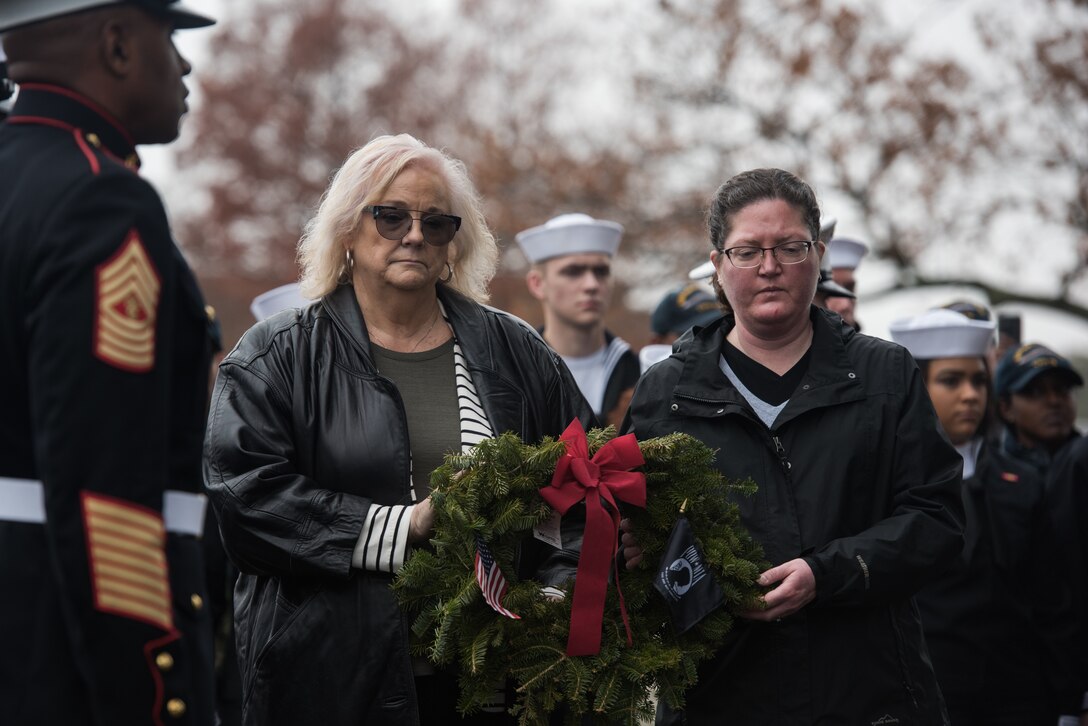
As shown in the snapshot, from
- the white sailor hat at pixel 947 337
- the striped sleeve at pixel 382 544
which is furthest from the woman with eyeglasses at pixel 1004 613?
the striped sleeve at pixel 382 544

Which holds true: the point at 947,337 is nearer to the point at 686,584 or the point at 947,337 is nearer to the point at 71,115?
the point at 686,584

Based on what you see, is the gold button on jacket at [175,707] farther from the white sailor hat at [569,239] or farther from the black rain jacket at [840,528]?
the white sailor hat at [569,239]

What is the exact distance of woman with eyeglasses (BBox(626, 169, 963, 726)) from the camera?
3.84 m

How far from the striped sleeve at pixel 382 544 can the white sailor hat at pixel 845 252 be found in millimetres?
3690

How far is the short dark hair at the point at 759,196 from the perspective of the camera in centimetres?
427

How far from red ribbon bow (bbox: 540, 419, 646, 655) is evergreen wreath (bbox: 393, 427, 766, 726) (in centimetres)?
4

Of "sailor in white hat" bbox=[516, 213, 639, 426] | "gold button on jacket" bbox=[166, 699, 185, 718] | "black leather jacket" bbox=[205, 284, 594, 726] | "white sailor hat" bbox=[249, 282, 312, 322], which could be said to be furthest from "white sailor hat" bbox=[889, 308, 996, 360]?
"gold button on jacket" bbox=[166, 699, 185, 718]

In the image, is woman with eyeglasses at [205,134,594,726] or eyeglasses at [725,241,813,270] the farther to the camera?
eyeglasses at [725,241,813,270]

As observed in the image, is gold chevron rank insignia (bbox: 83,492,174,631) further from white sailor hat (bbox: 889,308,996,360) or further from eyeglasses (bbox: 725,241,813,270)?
white sailor hat (bbox: 889,308,996,360)

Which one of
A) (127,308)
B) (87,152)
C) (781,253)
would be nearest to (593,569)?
(781,253)

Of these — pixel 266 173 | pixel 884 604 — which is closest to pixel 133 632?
pixel 884 604

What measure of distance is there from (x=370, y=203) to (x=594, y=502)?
1.24 m

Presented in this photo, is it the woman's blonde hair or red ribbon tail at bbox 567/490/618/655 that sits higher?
the woman's blonde hair

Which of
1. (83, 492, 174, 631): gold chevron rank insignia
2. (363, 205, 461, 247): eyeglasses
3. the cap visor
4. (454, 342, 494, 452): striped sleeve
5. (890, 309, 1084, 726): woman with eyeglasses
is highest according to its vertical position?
the cap visor
